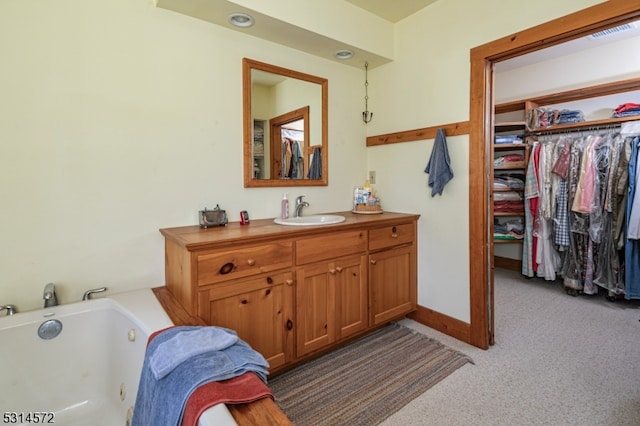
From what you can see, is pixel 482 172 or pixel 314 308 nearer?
pixel 314 308

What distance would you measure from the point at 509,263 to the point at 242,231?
3804mm

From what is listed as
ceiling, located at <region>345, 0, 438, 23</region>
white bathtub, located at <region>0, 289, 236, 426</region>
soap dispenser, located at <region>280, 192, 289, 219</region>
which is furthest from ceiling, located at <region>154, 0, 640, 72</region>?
white bathtub, located at <region>0, 289, 236, 426</region>

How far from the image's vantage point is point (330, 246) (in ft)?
6.54

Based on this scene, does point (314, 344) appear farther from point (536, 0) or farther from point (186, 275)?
point (536, 0)

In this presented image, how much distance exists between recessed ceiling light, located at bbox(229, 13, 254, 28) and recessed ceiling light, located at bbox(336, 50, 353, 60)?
0.76 metres

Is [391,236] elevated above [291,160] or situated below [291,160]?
below

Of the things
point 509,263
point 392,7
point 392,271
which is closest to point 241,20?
point 392,7

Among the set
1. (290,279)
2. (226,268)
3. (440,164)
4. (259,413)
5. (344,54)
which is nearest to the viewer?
(259,413)

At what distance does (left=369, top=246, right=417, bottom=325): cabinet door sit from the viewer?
2.28 meters

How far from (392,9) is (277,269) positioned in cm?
219

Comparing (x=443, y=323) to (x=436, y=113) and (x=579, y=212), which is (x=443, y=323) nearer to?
(x=436, y=113)

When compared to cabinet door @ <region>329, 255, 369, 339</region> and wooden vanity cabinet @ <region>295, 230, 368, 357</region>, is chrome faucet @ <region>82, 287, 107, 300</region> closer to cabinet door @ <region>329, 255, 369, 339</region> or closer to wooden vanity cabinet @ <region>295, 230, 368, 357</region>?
wooden vanity cabinet @ <region>295, 230, 368, 357</region>

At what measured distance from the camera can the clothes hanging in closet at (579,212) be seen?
292cm

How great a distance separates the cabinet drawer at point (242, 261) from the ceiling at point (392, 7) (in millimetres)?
1917
